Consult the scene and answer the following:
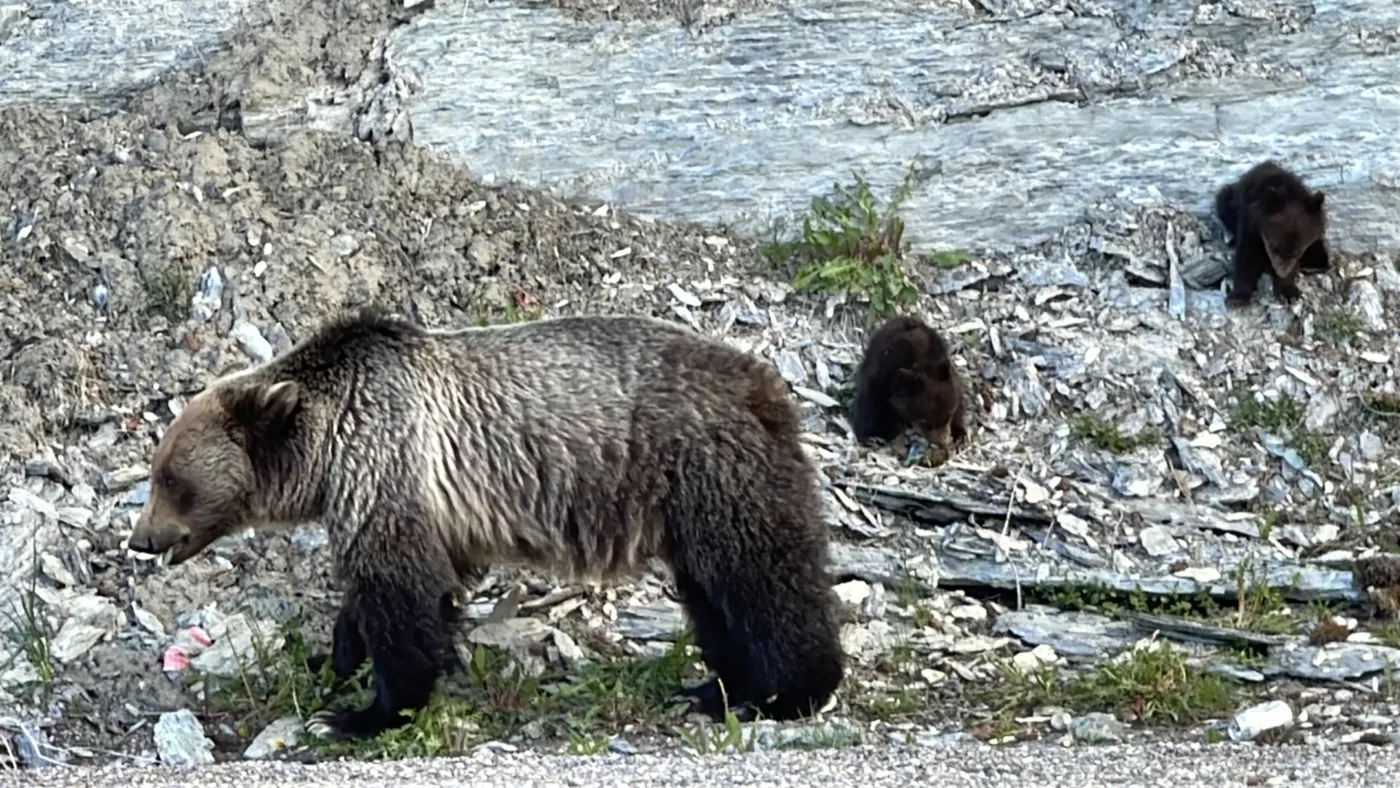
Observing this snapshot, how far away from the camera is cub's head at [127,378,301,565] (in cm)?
880

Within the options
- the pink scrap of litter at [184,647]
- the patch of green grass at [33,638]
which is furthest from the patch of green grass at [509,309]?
the patch of green grass at [33,638]

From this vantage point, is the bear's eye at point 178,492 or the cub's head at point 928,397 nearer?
the bear's eye at point 178,492

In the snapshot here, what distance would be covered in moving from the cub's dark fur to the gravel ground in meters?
3.22

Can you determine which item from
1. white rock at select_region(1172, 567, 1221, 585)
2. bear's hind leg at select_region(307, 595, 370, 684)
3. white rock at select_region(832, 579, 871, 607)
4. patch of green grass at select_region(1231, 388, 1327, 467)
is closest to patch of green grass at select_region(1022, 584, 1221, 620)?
white rock at select_region(1172, 567, 1221, 585)

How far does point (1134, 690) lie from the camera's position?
358 inches

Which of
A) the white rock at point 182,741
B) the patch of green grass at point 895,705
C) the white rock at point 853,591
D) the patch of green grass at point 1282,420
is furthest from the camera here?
the patch of green grass at point 1282,420

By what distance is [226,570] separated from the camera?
10273 mm

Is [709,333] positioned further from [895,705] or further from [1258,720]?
[1258,720]

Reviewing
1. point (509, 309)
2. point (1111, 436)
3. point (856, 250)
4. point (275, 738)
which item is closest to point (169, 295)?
point (509, 309)

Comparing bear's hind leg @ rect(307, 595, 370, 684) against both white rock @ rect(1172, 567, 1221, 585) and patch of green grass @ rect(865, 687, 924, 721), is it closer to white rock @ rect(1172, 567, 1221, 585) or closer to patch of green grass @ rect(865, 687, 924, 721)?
patch of green grass @ rect(865, 687, 924, 721)

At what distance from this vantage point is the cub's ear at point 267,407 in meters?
8.73

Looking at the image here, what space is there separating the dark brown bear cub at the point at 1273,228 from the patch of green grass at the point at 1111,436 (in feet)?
4.02

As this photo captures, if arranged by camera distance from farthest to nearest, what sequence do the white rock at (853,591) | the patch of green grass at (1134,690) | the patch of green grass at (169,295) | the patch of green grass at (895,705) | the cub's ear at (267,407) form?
the patch of green grass at (169,295), the white rock at (853,591), the patch of green grass at (895,705), the patch of green grass at (1134,690), the cub's ear at (267,407)

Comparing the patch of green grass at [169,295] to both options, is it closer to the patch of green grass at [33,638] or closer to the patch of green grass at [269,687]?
the patch of green grass at [33,638]
